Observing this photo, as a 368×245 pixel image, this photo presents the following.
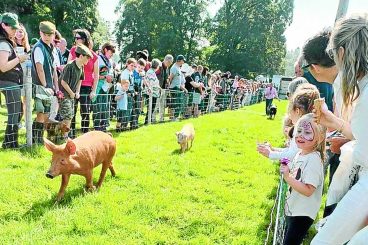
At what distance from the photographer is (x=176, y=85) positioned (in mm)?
11516

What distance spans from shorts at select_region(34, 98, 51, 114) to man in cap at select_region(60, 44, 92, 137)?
0.24 m

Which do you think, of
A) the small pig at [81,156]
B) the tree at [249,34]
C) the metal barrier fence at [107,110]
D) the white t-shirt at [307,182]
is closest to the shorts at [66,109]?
the metal barrier fence at [107,110]

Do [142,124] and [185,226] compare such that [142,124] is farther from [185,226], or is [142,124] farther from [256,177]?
[185,226]

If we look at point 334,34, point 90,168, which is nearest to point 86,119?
point 90,168

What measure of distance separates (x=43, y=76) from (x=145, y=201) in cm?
293

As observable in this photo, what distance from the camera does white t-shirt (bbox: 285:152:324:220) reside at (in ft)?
9.07

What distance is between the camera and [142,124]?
1014 cm

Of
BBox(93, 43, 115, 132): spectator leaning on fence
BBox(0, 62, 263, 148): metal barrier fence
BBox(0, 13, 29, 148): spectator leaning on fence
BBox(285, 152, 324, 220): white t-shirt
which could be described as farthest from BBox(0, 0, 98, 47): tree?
BBox(285, 152, 324, 220): white t-shirt

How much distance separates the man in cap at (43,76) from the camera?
5965 millimetres

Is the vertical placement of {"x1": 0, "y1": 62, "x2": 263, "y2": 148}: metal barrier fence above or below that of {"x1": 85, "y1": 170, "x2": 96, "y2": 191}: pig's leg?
above

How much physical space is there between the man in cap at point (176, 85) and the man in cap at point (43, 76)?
210 inches

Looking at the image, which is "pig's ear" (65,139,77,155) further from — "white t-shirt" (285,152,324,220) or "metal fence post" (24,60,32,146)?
"metal fence post" (24,60,32,146)

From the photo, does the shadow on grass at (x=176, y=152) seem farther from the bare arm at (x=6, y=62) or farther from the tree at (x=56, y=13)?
the tree at (x=56, y=13)

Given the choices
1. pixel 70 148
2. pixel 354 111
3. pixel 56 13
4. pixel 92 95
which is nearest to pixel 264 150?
pixel 354 111
